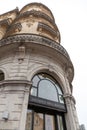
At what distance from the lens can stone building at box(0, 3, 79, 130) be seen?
305 inches

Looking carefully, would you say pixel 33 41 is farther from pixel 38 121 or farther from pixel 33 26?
pixel 38 121

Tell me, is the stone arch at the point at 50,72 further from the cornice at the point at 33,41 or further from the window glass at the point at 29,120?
the window glass at the point at 29,120

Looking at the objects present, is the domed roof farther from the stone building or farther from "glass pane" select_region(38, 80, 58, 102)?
"glass pane" select_region(38, 80, 58, 102)

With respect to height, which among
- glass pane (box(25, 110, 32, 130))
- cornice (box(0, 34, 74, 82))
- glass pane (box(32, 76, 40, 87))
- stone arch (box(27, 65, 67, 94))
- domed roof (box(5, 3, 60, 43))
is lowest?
glass pane (box(25, 110, 32, 130))

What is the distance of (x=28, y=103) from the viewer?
Answer: 325 inches

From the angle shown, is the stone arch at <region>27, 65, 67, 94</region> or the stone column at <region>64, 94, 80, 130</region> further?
the stone arch at <region>27, 65, 67, 94</region>

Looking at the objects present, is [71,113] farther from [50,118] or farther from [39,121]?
[39,121]

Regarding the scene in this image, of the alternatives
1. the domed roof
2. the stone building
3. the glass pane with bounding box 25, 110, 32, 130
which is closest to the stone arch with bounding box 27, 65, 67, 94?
the stone building

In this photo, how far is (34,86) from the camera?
9.48m

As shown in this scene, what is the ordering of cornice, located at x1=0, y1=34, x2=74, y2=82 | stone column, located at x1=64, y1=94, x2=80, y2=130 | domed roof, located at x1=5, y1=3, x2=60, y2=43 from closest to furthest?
1. stone column, located at x1=64, y1=94, x2=80, y2=130
2. cornice, located at x1=0, y1=34, x2=74, y2=82
3. domed roof, located at x1=5, y1=3, x2=60, y2=43

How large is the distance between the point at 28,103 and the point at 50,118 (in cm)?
180

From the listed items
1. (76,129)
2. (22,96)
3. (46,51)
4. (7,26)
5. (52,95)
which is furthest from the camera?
(7,26)

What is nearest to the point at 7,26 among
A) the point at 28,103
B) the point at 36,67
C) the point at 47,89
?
the point at 36,67

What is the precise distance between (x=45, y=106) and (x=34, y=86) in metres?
1.56
